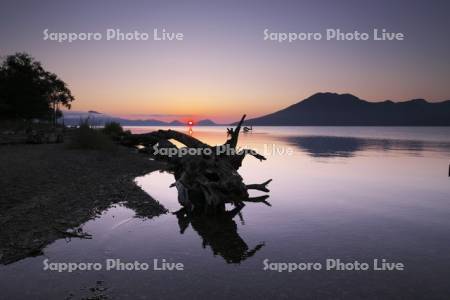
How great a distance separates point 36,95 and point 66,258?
45578mm

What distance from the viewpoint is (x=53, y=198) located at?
10477 millimetres

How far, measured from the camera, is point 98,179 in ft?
48.5

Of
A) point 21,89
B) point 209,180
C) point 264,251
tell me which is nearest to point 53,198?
point 209,180

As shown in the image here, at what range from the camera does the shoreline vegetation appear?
7.48 m

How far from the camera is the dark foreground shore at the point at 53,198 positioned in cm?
748

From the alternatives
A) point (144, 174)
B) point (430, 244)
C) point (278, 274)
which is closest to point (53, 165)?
point (144, 174)

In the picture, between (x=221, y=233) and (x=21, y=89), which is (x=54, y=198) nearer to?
(x=221, y=233)

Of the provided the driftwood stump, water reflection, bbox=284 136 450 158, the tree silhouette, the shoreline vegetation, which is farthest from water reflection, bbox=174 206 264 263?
the tree silhouette

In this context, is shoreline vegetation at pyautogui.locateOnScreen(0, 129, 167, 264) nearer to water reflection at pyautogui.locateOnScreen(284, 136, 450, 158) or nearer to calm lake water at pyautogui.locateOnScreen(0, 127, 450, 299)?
calm lake water at pyautogui.locateOnScreen(0, 127, 450, 299)

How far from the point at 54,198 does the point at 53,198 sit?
1.1 inches

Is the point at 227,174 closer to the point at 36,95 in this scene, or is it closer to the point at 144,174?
the point at 144,174

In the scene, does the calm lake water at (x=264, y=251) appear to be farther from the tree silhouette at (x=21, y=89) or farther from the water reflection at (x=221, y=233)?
the tree silhouette at (x=21, y=89)

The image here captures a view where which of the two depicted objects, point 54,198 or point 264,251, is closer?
point 264,251

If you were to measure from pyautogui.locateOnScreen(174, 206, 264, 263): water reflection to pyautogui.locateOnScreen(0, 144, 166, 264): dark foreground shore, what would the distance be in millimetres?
1312
